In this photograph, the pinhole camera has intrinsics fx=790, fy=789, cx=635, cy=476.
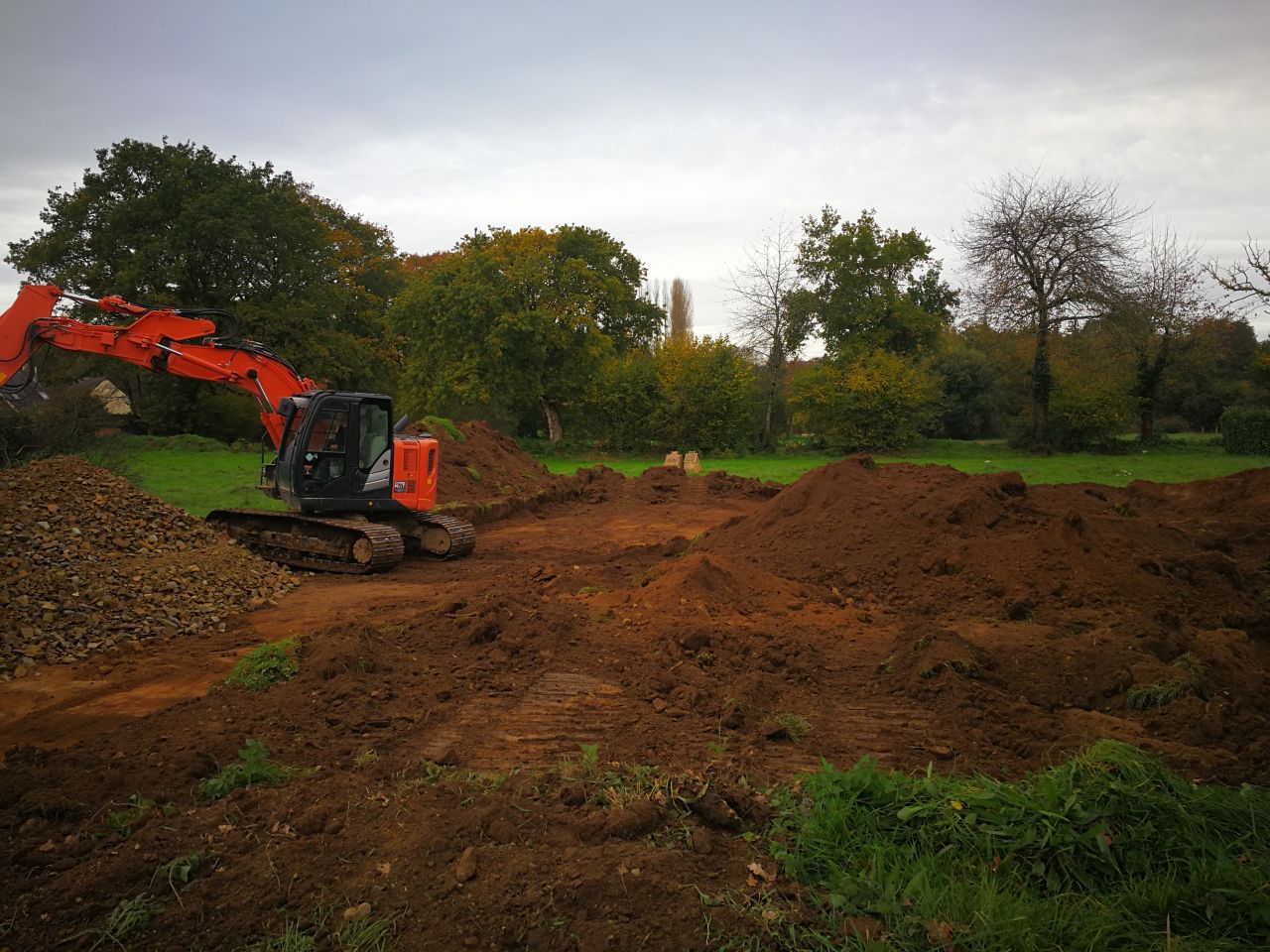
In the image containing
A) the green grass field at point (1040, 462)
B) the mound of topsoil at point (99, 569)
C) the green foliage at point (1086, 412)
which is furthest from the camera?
the green foliage at point (1086, 412)

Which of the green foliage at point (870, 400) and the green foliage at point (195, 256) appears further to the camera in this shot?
the green foliage at point (870, 400)

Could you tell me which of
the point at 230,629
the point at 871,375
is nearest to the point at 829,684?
the point at 230,629

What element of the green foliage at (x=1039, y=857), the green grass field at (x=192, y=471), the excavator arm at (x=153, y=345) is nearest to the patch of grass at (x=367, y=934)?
the green foliage at (x=1039, y=857)

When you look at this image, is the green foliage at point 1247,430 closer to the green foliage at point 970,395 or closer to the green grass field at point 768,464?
the green grass field at point 768,464

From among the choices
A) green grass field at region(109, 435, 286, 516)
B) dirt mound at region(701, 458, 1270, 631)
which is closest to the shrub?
dirt mound at region(701, 458, 1270, 631)

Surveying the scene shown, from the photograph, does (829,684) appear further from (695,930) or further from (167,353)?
(167,353)

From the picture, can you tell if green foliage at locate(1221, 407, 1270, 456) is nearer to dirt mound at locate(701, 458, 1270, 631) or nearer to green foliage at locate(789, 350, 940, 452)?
green foliage at locate(789, 350, 940, 452)

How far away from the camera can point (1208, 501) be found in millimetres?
13547

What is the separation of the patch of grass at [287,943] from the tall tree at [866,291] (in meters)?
33.0

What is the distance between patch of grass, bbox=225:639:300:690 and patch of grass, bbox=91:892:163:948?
2907 millimetres

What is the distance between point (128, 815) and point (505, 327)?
89.5 ft

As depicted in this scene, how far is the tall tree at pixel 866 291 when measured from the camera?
34156 millimetres

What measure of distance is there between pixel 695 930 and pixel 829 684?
3.56m

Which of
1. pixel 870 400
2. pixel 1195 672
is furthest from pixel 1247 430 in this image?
pixel 1195 672
